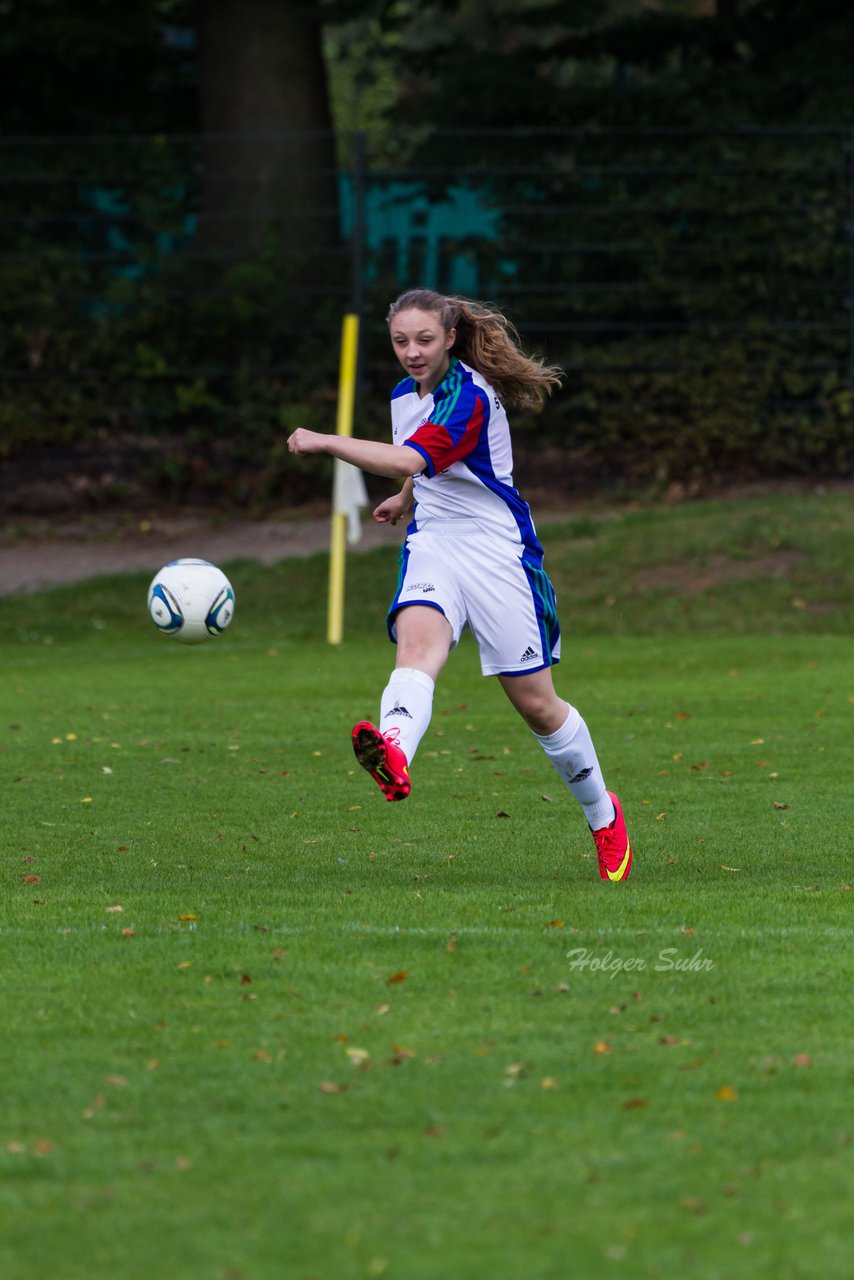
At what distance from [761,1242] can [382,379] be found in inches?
748

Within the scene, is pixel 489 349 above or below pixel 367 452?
above

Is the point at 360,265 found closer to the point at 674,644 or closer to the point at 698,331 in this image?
the point at 698,331

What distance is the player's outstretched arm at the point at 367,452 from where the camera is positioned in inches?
234

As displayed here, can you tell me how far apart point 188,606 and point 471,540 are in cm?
139

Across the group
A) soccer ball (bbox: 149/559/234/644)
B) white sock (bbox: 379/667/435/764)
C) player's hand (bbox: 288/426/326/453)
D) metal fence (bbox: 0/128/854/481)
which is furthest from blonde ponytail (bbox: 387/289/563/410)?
metal fence (bbox: 0/128/854/481)

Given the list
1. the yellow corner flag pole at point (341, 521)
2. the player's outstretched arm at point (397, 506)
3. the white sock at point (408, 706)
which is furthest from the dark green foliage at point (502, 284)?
the white sock at point (408, 706)

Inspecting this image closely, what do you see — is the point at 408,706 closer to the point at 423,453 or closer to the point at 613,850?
the point at 423,453

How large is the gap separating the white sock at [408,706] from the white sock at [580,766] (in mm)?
629

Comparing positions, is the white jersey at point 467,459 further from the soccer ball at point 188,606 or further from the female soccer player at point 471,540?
the soccer ball at point 188,606

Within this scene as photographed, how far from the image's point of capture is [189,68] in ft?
80.2

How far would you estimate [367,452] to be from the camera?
6.10 metres

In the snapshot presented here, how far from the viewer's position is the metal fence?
2122 cm

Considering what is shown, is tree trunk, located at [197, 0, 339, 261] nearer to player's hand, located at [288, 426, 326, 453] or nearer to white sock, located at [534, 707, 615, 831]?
white sock, located at [534, 707, 615, 831]

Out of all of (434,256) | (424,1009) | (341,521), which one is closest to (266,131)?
(434,256)
